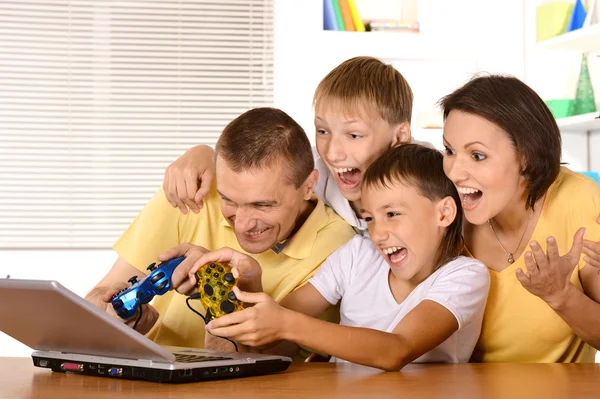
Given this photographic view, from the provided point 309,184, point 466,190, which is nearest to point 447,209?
point 466,190

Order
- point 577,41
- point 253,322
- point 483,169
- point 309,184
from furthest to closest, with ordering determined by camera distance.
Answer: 1. point 577,41
2. point 309,184
3. point 483,169
4. point 253,322

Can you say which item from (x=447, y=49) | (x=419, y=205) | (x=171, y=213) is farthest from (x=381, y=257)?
(x=447, y=49)

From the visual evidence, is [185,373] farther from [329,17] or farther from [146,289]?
[329,17]

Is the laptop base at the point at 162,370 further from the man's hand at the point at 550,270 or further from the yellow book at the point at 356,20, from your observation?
the yellow book at the point at 356,20

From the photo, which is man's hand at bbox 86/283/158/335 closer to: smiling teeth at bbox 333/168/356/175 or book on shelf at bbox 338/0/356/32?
smiling teeth at bbox 333/168/356/175

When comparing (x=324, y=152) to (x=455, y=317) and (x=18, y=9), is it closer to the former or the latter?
(x=455, y=317)

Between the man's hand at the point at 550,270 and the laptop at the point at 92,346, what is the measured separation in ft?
1.49

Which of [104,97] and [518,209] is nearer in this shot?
[518,209]

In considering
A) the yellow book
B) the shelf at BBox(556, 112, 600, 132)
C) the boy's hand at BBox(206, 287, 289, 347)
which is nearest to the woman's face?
the boy's hand at BBox(206, 287, 289, 347)

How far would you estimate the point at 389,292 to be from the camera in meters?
1.65

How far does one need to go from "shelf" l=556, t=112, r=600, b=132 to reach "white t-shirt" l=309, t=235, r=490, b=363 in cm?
205

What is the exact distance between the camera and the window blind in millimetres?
4316

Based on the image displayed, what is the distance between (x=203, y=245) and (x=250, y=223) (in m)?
0.25

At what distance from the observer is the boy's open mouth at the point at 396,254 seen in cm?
161
